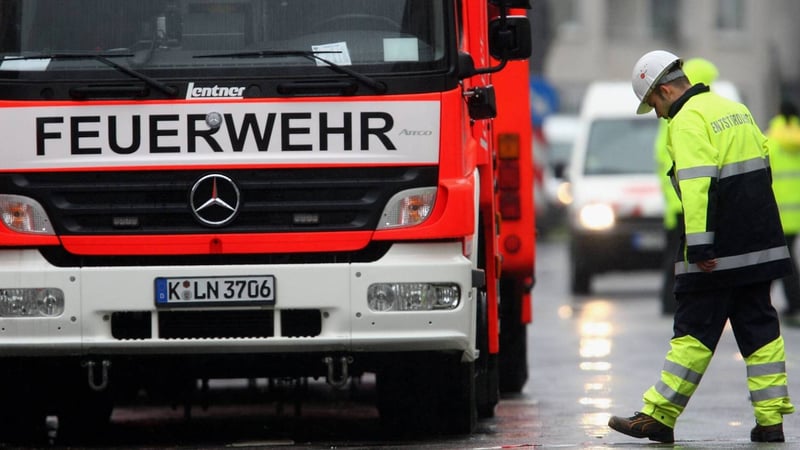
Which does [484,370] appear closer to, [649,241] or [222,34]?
[222,34]

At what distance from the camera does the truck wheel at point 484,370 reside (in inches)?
383

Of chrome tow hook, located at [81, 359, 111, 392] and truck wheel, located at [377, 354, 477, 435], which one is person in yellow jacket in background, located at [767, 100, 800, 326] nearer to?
truck wheel, located at [377, 354, 477, 435]

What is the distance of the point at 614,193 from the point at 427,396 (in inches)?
483

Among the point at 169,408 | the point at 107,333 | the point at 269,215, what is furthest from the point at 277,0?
the point at 169,408

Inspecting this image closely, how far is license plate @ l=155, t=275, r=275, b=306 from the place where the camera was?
891 centimetres

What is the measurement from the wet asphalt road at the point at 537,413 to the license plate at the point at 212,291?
0.92m

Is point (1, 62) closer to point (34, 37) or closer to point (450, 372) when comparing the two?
point (34, 37)

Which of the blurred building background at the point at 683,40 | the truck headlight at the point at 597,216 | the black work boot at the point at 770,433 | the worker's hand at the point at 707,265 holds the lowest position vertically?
the black work boot at the point at 770,433

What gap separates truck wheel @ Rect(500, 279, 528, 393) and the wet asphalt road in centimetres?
13

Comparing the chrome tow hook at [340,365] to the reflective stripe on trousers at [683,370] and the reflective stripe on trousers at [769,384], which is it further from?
the reflective stripe on trousers at [769,384]

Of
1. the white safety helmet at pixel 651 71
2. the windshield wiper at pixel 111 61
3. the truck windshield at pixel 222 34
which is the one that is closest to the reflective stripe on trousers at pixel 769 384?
the white safety helmet at pixel 651 71

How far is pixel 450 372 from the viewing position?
31.3 feet

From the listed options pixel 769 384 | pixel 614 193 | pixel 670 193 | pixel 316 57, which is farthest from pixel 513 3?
pixel 614 193

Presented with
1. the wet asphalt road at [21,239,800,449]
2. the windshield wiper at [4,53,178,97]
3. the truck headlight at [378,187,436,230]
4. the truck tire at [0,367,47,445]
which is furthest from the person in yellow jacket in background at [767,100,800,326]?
the windshield wiper at [4,53,178,97]
